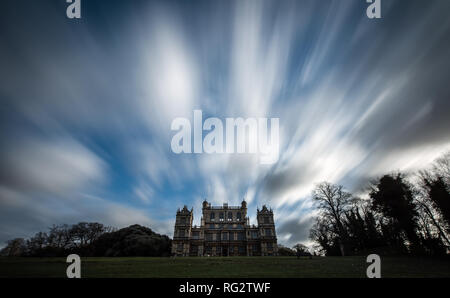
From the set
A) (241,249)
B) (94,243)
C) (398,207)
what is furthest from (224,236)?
(398,207)

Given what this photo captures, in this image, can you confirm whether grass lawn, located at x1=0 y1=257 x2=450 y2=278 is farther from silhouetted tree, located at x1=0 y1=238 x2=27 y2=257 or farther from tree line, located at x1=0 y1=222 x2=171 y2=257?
silhouetted tree, located at x1=0 y1=238 x2=27 y2=257

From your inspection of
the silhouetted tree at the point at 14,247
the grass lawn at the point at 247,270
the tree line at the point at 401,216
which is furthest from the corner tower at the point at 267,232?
Answer: the silhouetted tree at the point at 14,247

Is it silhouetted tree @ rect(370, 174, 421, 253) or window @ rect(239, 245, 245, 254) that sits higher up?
silhouetted tree @ rect(370, 174, 421, 253)

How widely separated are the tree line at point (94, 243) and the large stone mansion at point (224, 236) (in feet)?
19.2

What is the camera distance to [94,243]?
47188mm

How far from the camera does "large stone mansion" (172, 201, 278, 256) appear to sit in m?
49.5

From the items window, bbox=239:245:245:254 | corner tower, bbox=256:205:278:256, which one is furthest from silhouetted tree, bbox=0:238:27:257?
corner tower, bbox=256:205:278:256

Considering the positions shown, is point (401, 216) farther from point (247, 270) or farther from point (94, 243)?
point (94, 243)

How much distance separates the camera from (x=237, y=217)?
5753 centimetres

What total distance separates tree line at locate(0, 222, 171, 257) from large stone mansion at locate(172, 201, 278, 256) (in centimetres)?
584
